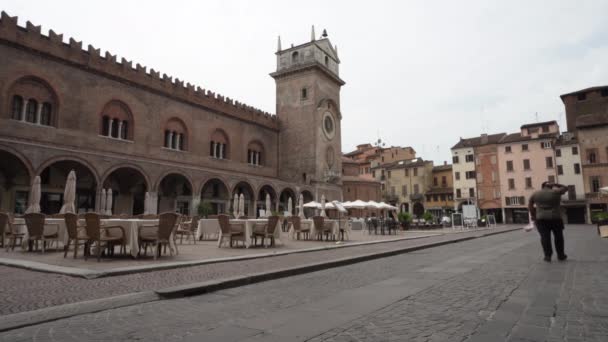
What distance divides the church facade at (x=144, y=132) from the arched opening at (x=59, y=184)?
60 mm

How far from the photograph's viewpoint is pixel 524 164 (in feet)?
145

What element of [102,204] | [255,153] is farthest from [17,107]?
[255,153]

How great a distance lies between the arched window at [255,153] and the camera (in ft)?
117

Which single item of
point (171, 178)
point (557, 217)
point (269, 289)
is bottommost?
point (269, 289)

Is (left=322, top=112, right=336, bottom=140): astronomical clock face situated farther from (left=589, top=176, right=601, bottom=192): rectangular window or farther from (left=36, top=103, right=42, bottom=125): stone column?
(left=589, top=176, right=601, bottom=192): rectangular window

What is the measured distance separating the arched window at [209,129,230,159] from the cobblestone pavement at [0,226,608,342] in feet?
88.4

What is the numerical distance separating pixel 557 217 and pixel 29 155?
20.3 meters

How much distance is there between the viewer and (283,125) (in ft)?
130

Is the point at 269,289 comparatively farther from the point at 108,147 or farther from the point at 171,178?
the point at 171,178

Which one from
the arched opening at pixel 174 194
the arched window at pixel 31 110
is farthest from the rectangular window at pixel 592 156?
the arched window at pixel 31 110

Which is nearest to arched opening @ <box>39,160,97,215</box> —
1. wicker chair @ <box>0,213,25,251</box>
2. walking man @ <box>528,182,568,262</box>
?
wicker chair @ <box>0,213,25,251</box>

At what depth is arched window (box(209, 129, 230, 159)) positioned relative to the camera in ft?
103

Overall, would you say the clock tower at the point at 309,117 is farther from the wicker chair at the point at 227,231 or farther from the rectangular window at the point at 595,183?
the rectangular window at the point at 595,183

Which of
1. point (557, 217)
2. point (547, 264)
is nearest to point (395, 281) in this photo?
point (547, 264)
